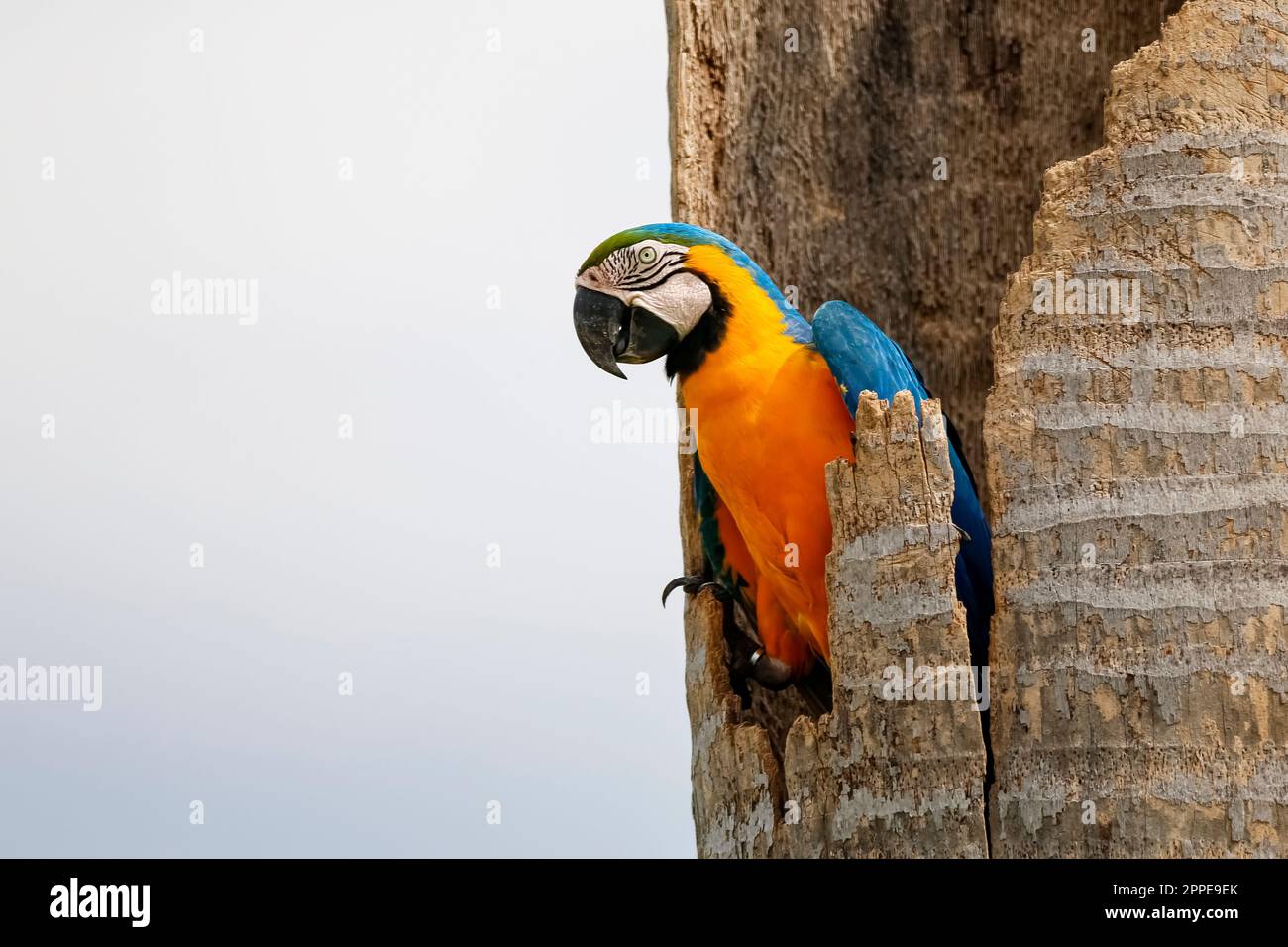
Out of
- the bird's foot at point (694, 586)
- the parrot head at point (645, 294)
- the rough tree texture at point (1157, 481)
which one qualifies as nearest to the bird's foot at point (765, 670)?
the bird's foot at point (694, 586)

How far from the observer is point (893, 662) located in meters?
2.96

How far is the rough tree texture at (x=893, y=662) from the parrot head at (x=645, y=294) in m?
0.62

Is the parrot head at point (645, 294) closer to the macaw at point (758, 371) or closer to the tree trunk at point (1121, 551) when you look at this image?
the macaw at point (758, 371)

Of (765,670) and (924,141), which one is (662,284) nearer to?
(765,670)

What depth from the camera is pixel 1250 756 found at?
2.85 m

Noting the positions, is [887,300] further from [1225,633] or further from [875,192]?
[1225,633]

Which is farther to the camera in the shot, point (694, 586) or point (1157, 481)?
point (694, 586)

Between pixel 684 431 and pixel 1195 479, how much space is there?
1.44 m

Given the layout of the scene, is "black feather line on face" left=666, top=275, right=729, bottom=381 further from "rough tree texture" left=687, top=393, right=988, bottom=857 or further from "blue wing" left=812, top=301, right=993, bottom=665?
"rough tree texture" left=687, top=393, right=988, bottom=857

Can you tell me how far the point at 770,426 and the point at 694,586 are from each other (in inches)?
27.4

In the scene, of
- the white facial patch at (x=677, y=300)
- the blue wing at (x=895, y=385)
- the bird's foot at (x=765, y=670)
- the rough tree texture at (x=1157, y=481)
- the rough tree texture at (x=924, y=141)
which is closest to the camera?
the rough tree texture at (x=1157, y=481)

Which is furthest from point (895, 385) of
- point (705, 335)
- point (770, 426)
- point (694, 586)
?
point (694, 586)

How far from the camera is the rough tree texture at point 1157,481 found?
2.85 meters
